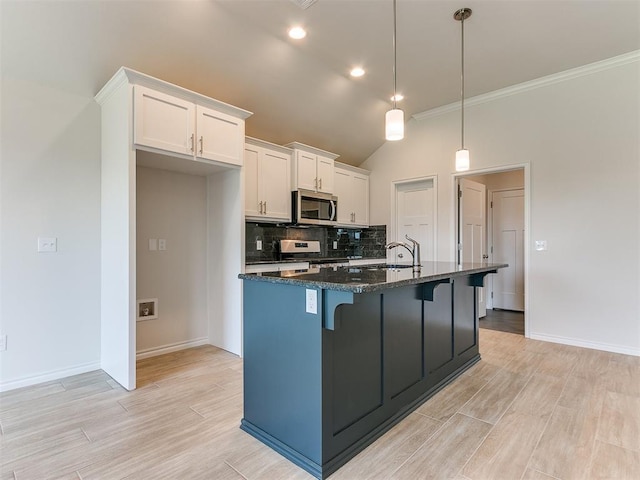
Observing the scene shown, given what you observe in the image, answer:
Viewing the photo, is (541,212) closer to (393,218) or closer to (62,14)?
(393,218)

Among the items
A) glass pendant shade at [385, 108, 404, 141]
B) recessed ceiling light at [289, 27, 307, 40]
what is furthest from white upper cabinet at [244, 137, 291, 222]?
glass pendant shade at [385, 108, 404, 141]

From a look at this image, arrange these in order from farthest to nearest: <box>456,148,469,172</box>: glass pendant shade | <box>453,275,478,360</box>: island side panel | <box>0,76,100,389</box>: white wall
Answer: <box>456,148,469,172</box>: glass pendant shade < <box>453,275,478,360</box>: island side panel < <box>0,76,100,389</box>: white wall

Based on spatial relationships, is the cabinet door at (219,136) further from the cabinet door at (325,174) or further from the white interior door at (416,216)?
the white interior door at (416,216)

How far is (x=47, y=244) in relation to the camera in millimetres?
2787

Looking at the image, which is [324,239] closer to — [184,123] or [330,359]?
[184,123]

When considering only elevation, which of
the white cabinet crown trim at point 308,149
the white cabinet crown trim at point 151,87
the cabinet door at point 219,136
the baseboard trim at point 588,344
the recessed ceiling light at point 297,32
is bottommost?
the baseboard trim at point 588,344

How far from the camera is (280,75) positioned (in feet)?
11.6

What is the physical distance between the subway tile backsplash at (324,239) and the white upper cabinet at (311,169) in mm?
671

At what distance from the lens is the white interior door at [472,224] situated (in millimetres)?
4746

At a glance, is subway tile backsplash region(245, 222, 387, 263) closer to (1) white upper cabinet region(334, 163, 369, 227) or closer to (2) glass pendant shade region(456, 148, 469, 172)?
(1) white upper cabinet region(334, 163, 369, 227)

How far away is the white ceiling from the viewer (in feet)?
8.27

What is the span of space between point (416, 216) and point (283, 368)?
149 inches

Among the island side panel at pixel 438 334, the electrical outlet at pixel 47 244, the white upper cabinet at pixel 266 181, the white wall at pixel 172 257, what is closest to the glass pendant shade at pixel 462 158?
the island side panel at pixel 438 334

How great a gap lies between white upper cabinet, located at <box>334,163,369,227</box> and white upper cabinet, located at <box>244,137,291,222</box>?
101cm
